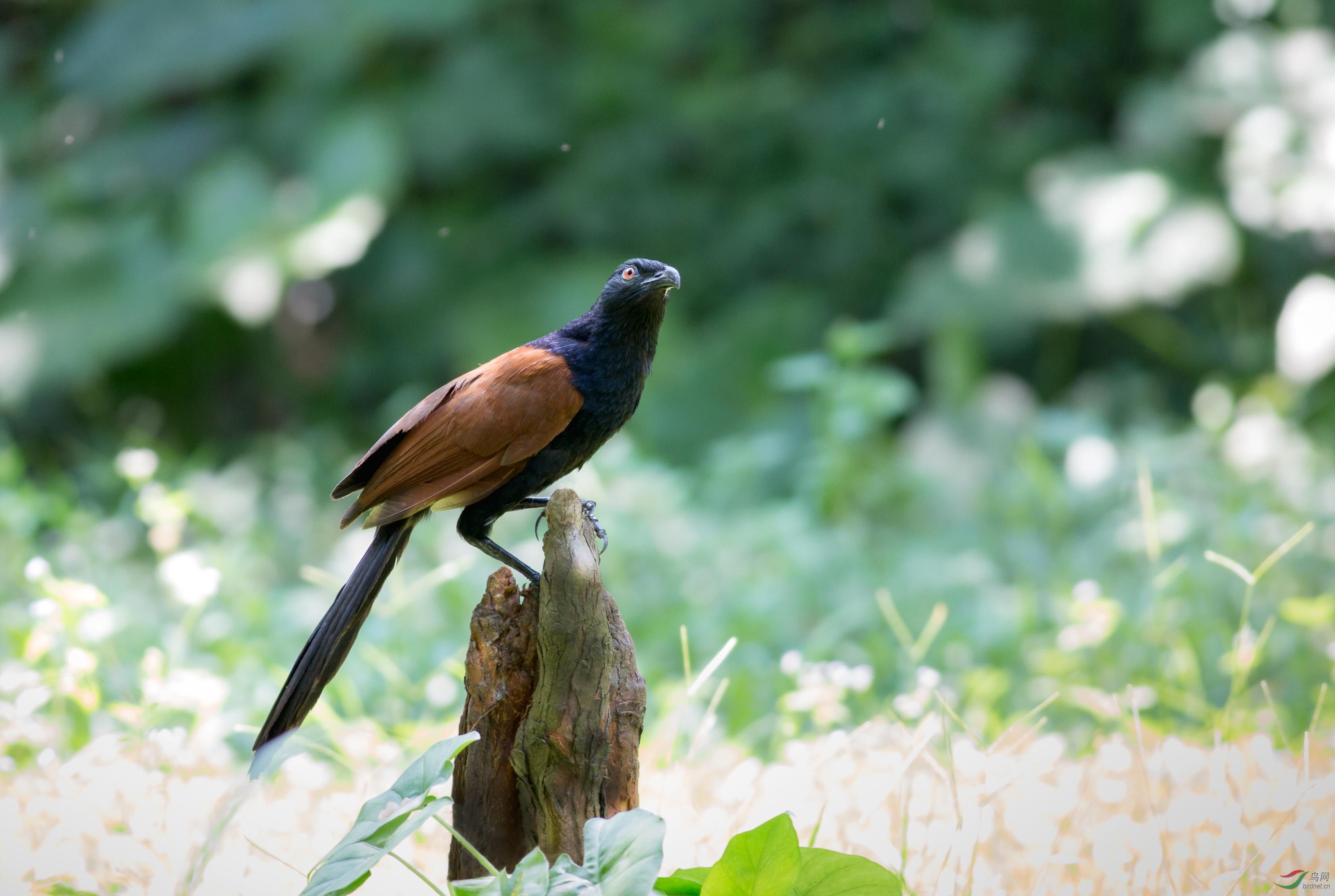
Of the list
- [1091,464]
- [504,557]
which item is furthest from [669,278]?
[1091,464]

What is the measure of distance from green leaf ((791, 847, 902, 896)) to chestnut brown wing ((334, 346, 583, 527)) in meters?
→ 0.88

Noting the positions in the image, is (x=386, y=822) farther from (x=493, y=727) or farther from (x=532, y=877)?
(x=493, y=727)

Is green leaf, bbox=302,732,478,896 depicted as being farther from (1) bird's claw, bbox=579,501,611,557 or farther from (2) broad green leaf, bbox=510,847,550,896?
(1) bird's claw, bbox=579,501,611,557

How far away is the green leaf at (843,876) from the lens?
167 cm

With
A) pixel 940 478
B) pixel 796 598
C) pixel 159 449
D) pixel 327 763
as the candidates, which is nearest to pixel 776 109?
pixel 940 478

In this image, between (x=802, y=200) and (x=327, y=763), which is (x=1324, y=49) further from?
(x=327, y=763)

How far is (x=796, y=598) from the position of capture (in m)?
3.99

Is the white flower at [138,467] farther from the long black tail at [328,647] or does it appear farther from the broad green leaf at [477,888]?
the broad green leaf at [477,888]

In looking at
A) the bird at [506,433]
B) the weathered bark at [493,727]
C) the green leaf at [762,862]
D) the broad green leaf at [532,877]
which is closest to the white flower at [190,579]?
the bird at [506,433]

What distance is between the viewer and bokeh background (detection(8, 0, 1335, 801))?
4.05 meters

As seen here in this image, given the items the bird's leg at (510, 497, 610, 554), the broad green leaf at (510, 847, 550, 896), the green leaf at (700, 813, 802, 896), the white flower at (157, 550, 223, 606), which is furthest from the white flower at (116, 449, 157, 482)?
the green leaf at (700, 813, 802, 896)

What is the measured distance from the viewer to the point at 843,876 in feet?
5.53

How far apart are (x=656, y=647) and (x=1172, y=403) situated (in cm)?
372

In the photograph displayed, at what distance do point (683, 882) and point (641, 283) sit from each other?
3.49 ft
